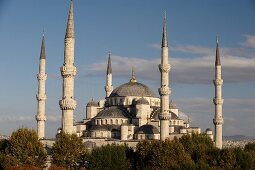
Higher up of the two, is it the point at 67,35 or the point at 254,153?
the point at 67,35

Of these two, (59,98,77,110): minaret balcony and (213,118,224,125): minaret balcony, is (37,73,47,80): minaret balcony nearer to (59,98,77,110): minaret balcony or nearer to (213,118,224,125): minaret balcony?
(59,98,77,110): minaret balcony

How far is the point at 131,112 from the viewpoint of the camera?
57281 millimetres

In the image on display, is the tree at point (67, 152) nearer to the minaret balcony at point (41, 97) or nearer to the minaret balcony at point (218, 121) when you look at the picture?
the minaret balcony at point (41, 97)

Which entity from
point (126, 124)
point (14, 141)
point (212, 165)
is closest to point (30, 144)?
point (14, 141)

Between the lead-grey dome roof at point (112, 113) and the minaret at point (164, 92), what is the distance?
30.4 ft

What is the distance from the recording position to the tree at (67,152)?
129ft

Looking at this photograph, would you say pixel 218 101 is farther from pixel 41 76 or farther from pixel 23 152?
pixel 23 152

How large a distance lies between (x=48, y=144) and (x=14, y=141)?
1251 cm

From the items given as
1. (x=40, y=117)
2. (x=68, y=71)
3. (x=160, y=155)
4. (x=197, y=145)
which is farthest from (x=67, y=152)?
(x=40, y=117)

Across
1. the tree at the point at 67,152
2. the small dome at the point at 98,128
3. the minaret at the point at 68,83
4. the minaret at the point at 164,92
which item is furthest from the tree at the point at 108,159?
the small dome at the point at 98,128

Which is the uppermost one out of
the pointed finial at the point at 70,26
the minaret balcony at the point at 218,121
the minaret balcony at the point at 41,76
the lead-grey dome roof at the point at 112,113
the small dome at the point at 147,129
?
the pointed finial at the point at 70,26

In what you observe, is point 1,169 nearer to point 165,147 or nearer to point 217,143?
point 165,147

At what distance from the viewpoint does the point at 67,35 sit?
42719mm

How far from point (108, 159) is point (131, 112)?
1835cm
